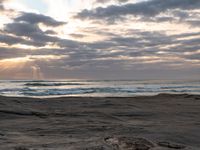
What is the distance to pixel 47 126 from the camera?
6027 millimetres

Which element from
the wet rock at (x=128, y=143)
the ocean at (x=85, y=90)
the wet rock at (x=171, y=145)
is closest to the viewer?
the wet rock at (x=128, y=143)

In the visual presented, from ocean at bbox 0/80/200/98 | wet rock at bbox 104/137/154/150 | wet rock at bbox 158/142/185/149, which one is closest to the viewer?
wet rock at bbox 104/137/154/150

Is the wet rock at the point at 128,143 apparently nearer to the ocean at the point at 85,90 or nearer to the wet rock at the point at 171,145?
the wet rock at the point at 171,145

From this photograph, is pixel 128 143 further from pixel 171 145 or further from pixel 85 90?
pixel 85 90

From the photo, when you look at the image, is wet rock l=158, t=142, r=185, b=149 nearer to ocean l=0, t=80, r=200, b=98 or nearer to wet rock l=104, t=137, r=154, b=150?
wet rock l=104, t=137, r=154, b=150

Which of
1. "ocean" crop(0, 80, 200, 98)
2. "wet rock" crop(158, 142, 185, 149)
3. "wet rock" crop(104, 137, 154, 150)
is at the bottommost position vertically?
"ocean" crop(0, 80, 200, 98)

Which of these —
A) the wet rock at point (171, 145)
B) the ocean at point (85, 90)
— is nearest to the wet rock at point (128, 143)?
the wet rock at point (171, 145)

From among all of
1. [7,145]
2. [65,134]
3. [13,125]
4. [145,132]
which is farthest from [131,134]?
[13,125]

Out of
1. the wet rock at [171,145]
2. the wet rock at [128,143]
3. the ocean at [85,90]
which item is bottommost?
the ocean at [85,90]

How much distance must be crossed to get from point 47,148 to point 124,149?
1091mm

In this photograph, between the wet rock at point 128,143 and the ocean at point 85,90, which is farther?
the ocean at point 85,90

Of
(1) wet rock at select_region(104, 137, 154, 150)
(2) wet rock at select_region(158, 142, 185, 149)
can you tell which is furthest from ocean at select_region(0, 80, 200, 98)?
(2) wet rock at select_region(158, 142, 185, 149)

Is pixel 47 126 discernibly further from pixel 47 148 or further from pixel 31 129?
pixel 47 148

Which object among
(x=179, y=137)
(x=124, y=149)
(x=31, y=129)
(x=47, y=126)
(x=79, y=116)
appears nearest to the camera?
(x=124, y=149)
